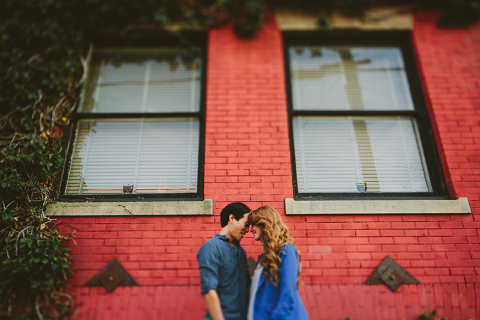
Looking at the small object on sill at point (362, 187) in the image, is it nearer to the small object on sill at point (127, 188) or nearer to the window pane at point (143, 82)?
the window pane at point (143, 82)

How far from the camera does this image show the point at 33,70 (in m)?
3.81

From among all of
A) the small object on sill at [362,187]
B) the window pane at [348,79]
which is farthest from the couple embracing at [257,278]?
the window pane at [348,79]

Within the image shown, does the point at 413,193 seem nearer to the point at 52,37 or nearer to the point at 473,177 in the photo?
the point at 473,177

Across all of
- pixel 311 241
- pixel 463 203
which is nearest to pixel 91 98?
pixel 311 241

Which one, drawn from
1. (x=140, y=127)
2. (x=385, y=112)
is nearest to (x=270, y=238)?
(x=140, y=127)

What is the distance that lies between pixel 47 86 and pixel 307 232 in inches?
146

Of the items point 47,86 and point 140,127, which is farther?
point 140,127

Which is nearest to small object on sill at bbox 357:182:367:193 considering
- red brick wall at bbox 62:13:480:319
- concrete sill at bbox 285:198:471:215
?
concrete sill at bbox 285:198:471:215

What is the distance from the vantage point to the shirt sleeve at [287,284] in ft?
6.72

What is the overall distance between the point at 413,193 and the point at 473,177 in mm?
666

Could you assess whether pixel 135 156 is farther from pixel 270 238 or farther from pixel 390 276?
pixel 390 276

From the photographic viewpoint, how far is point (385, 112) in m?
3.91

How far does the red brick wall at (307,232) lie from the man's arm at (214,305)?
873mm

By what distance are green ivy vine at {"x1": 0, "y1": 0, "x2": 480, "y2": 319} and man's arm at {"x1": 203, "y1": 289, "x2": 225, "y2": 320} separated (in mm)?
1653
